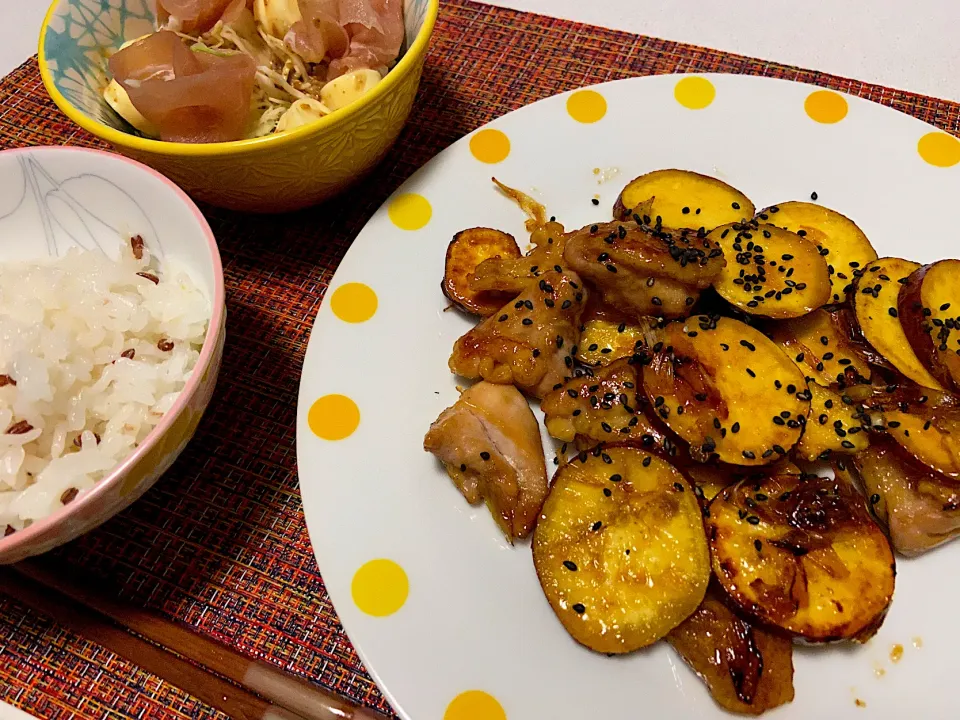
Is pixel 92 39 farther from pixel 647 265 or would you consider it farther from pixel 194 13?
pixel 647 265

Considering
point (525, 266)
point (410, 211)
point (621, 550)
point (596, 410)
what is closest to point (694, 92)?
point (525, 266)

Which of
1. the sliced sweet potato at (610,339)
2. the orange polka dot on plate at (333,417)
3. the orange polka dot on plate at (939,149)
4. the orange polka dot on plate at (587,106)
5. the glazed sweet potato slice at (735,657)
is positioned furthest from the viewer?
the orange polka dot on plate at (587,106)

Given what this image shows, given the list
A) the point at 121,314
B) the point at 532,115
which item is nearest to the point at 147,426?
the point at 121,314

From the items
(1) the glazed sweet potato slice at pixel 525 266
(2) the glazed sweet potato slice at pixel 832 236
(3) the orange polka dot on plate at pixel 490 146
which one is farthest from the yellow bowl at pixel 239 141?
(2) the glazed sweet potato slice at pixel 832 236

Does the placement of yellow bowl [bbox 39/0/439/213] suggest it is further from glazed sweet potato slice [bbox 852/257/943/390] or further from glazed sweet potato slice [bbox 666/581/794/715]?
glazed sweet potato slice [bbox 666/581/794/715]

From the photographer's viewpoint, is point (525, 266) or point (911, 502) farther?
point (525, 266)

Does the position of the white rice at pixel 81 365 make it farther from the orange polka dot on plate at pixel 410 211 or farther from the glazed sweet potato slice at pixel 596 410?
the glazed sweet potato slice at pixel 596 410
